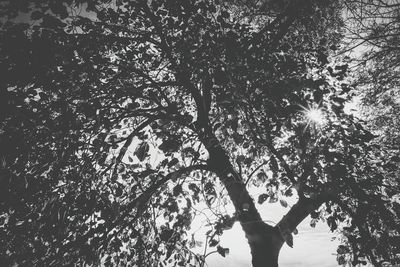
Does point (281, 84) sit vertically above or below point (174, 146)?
above

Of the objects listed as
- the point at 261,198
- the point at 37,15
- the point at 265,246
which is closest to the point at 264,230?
the point at 265,246

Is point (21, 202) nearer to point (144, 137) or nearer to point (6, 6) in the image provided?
point (144, 137)

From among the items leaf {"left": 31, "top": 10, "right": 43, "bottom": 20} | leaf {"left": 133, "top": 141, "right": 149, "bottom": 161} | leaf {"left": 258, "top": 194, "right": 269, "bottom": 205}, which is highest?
leaf {"left": 31, "top": 10, "right": 43, "bottom": 20}

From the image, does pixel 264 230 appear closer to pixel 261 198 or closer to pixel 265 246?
pixel 265 246

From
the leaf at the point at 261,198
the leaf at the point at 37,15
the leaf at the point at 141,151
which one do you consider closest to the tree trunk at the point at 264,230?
the leaf at the point at 261,198

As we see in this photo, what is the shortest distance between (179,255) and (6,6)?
6398 millimetres

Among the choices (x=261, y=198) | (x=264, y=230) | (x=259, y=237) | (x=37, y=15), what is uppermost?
(x=37, y=15)

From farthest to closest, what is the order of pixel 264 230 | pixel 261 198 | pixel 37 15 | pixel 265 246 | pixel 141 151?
1. pixel 264 230
2. pixel 265 246
3. pixel 37 15
4. pixel 261 198
5. pixel 141 151

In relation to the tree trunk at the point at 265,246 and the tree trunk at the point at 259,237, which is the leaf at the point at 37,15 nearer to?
the tree trunk at the point at 259,237

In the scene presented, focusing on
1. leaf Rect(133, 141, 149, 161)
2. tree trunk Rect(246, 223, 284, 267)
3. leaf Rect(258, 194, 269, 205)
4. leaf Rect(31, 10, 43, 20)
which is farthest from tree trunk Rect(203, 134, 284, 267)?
leaf Rect(31, 10, 43, 20)

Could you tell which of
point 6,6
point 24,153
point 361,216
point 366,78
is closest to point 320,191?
point 361,216

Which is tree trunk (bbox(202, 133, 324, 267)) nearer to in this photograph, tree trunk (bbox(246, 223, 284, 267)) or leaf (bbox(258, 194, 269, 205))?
tree trunk (bbox(246, 223, 284, 267))

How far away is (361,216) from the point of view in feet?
11.1

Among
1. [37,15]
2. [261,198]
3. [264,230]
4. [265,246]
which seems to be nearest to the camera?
[261,198]
